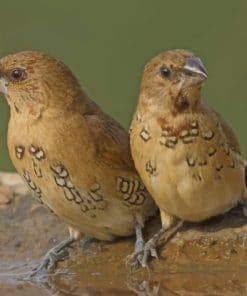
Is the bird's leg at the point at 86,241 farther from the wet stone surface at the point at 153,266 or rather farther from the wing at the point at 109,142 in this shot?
the wing at the point at 109,142

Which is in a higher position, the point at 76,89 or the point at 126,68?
the point at 76,89

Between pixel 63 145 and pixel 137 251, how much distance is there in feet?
2.49

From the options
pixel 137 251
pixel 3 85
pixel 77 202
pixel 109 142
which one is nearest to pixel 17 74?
pixel 3 85

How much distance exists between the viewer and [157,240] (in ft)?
38.4

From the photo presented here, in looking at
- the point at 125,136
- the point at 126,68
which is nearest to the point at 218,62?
the point at 126,68

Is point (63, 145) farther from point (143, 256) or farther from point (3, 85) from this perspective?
point (143, 256)

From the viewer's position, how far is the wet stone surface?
11.4m

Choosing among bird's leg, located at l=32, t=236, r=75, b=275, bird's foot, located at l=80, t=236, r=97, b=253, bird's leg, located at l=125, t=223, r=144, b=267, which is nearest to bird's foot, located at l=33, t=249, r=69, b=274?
bird's leg, located at l=32, t=236, r=75, b=275

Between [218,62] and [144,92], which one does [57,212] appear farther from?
[218,62]

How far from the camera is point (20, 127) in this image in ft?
37.3

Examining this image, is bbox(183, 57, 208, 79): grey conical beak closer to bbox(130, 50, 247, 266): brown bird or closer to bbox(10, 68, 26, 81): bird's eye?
bbox(130, 50, 247, 266): brown bird

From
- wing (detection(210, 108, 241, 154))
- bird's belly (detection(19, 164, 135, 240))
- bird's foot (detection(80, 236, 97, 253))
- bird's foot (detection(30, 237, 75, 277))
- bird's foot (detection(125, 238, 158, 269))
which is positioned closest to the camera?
bird's belly (detection(19, 164, 135, 240))

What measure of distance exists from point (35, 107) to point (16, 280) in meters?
1.02

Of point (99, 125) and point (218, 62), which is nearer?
point (99, 125)
